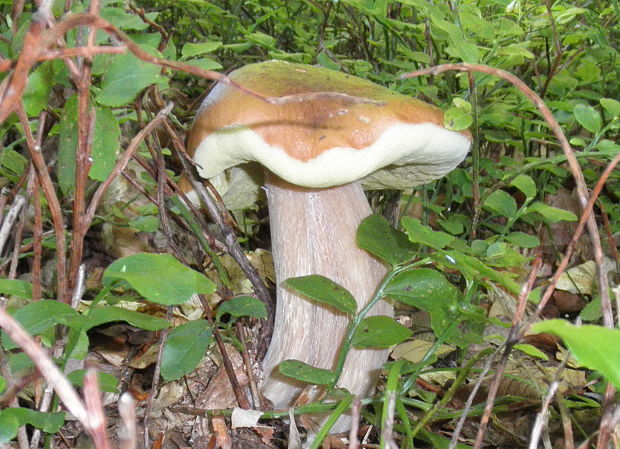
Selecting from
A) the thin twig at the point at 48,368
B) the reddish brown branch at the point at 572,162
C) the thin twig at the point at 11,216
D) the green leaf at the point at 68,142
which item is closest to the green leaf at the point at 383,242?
the reddish brown branch at the point at 572,162

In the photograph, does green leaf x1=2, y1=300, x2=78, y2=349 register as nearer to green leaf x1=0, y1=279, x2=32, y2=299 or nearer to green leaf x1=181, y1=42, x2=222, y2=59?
green leaf x1=0, y1=279, x2=32, y2=299

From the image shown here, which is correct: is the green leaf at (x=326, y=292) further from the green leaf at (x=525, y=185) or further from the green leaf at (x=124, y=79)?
the green leaf at (x=525, y=185)

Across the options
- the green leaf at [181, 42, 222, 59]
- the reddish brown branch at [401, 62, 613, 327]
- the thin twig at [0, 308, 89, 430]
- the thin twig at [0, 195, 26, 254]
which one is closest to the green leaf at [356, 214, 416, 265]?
the reddish brown branch at [401, 62, 613, 327]

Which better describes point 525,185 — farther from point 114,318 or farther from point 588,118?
point 114,318

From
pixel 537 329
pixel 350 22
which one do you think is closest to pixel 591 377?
pixel 537 329

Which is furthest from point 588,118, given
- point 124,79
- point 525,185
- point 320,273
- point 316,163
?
point 124,79

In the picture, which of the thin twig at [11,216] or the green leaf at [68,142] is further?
the thin twig at [11,216]
